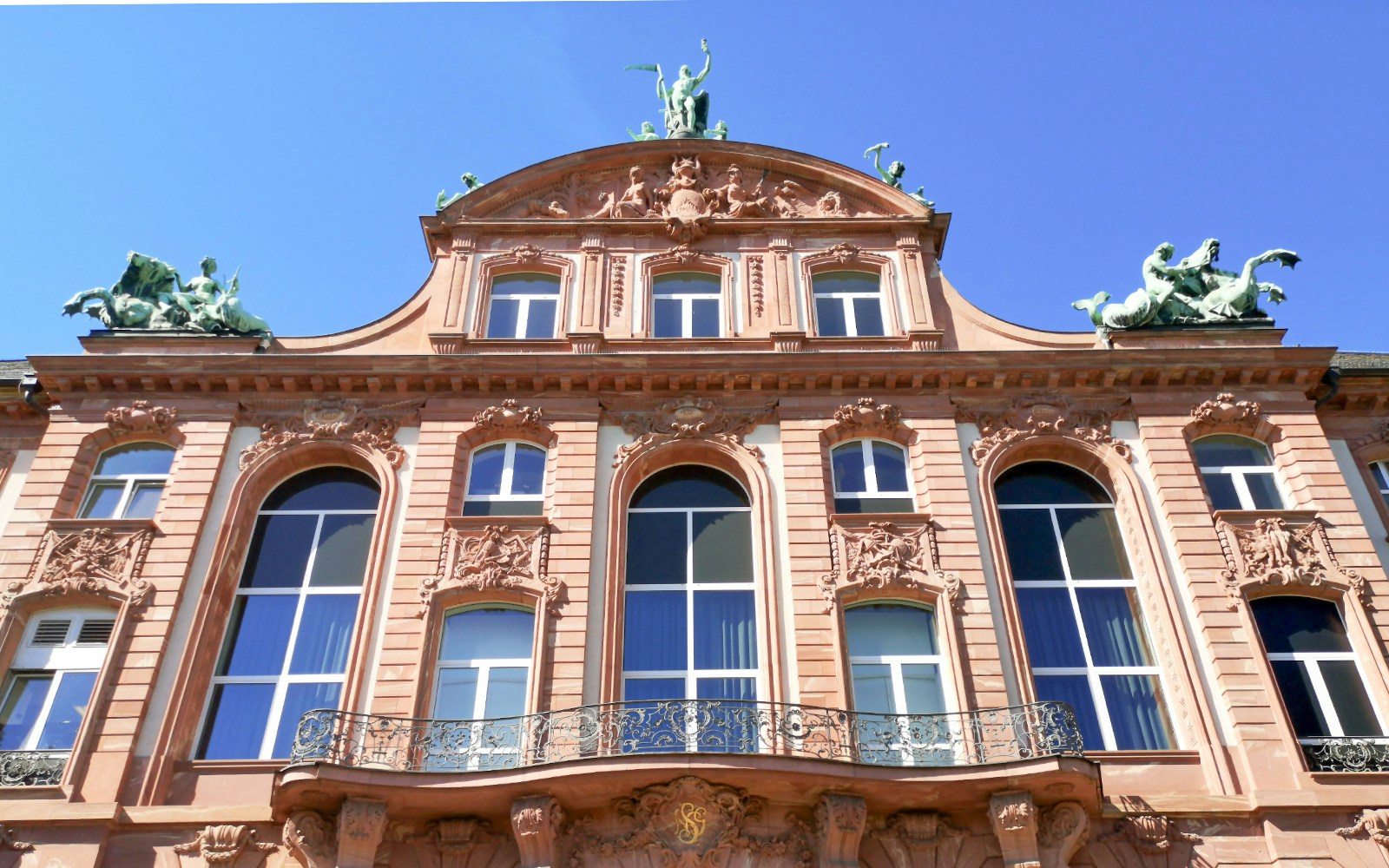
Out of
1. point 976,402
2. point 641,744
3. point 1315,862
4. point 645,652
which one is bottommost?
point 1315,862

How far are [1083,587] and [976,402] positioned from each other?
11.4 feet

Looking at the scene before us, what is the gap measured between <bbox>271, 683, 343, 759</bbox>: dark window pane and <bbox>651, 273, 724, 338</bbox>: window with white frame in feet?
26.4

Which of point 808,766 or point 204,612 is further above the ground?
point 204,612

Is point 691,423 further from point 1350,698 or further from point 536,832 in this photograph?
point 1350,698

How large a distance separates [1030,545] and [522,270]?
32.9 ft

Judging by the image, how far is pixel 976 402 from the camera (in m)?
20.3

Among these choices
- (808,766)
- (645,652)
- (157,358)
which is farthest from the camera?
(157,358)

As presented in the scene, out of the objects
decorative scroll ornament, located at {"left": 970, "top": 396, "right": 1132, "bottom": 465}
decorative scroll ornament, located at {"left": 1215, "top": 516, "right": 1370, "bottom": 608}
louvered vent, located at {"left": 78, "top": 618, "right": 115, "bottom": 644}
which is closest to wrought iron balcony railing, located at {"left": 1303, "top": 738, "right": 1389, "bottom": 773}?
decorative scroll ornament, located at {"left": 1215, "top": 516, "right": 1370, "bottom": 608}

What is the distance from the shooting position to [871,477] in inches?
773

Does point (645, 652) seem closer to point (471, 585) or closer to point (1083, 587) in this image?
point (471, 585)

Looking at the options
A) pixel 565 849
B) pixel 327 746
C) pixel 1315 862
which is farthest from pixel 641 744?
pixel 1315 862

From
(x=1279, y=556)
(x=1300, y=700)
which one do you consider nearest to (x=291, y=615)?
(x=1300, y=700)

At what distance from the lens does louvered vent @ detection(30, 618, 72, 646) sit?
17656mm

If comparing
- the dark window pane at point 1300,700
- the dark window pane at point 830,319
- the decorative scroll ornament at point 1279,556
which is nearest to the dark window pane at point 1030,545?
the decorative scroll ornament at point 1279,556
